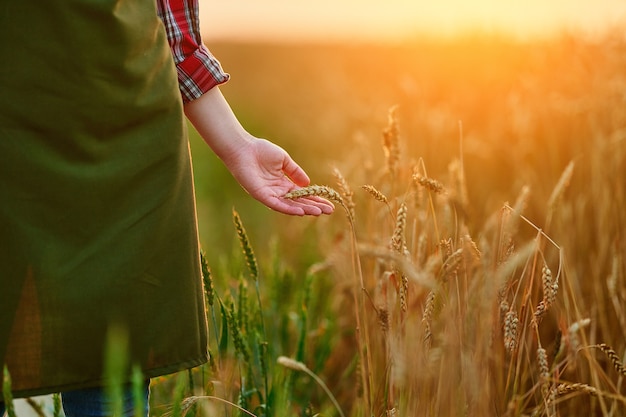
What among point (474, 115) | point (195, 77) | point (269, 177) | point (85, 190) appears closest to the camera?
point (85, 190)

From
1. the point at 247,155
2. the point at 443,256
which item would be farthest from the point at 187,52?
the point at 443,256

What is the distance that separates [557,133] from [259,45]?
16.6 metres

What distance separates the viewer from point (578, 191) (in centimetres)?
286

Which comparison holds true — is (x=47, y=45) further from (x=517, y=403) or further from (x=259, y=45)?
(x=259, y=45)

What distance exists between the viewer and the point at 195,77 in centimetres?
125

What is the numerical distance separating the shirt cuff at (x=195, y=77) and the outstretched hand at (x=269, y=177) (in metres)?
0.12

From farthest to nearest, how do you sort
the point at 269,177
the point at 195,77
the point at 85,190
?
the point at 269,177, the point at 195,77, the point at 85,190

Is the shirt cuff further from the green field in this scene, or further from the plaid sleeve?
the green field

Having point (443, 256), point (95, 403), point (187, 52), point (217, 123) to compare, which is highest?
point (187, 52)

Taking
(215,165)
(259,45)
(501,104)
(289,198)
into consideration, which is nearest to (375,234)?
(289,198)

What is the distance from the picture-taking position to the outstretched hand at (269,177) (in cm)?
132

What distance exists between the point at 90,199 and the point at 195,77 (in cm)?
31

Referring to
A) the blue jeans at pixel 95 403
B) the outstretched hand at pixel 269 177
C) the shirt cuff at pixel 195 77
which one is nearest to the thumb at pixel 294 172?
the outstretched hand at pixel 269 177

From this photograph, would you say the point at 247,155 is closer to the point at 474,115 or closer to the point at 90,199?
the point at 90,199
